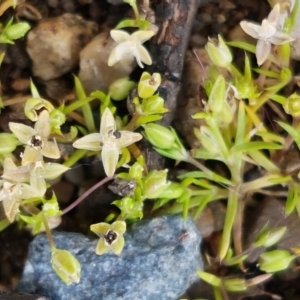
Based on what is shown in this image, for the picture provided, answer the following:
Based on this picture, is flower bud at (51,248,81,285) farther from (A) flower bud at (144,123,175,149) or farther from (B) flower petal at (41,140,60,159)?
(A) flower bud at (144,123,175,149)

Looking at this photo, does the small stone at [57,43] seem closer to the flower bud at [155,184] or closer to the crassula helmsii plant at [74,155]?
the crassula helmsii plant at [74,155]

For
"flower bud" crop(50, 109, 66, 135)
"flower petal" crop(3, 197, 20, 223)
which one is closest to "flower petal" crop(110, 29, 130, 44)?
"flower bud" crop(50, 109, 66, 135)

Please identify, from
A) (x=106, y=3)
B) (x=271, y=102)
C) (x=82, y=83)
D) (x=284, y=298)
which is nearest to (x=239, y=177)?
(x=271, y=102)

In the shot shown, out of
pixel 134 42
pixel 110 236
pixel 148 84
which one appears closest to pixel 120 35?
pixel 134 42

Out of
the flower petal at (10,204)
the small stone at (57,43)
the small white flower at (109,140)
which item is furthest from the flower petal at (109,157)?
the small stone at (57,43)

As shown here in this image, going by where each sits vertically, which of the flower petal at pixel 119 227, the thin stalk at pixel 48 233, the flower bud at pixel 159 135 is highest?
the flower bud at pixel 159 135

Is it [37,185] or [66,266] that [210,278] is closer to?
[66,266]
